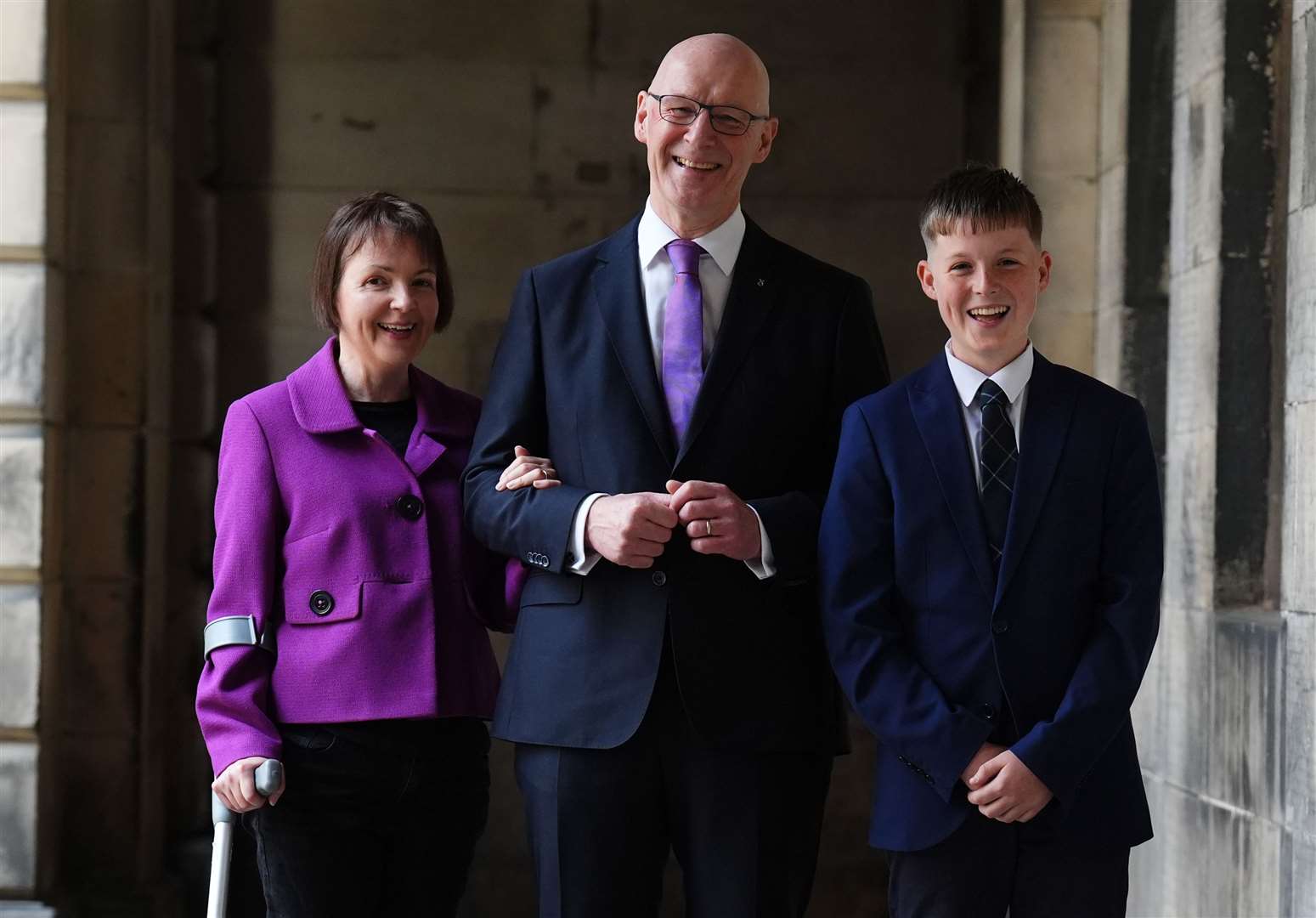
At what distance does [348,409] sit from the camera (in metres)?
2.54

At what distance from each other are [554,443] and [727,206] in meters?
0.49

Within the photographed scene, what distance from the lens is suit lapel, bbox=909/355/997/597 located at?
2.28 metres

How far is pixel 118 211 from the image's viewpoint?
4090mm

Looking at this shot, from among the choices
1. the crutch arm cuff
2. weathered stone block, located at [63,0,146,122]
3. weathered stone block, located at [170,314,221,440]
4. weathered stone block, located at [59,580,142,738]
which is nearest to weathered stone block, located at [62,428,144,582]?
weathered stone block, located at [59,580,142,738]

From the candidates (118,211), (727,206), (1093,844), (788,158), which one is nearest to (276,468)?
(727,206)

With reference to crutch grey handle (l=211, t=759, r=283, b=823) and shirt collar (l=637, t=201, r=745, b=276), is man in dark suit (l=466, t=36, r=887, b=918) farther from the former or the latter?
crutch grey handle (l=211, t=759, r=283, b=823)

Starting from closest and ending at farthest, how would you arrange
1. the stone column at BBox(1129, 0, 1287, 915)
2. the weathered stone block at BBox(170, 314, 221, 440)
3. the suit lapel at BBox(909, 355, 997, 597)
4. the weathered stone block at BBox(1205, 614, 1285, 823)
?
1. the suit lapel at BBox(909, 355, 997, 597)
2. the weathered stone block at BBox(1205, 614, 1285, 823)
3. the stone column at BBox(1129, 0, 1287, 915)
4. the weathered stone block at BBox(170, 314, 221, 440)

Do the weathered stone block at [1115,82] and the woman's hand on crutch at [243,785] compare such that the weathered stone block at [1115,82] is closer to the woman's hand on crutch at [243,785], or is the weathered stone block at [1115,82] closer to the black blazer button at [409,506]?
the black blazer button at [409,506]

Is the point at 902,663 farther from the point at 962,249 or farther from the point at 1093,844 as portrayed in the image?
the point at 962,249

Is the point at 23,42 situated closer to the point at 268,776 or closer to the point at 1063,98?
the point at 268,776

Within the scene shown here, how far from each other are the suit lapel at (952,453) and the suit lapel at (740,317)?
0.92ft

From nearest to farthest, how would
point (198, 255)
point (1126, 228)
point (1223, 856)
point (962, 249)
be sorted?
point (962, 249) → point (1223, 856) → point (1126, 228) → point (198, 255)

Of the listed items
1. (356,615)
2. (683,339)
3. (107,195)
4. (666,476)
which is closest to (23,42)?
(107,195)

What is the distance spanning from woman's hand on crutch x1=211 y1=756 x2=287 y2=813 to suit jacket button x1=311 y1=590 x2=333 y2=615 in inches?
10.3
